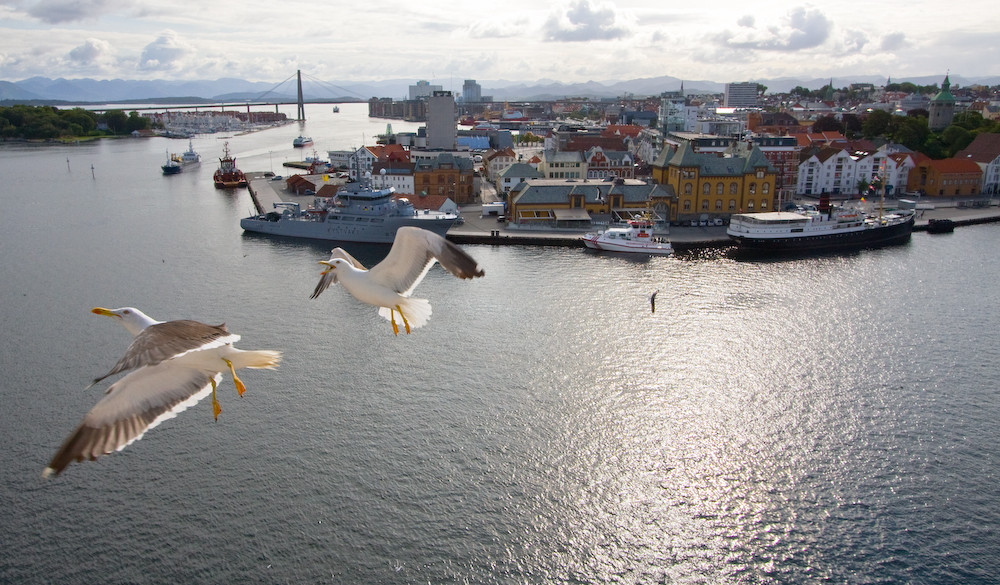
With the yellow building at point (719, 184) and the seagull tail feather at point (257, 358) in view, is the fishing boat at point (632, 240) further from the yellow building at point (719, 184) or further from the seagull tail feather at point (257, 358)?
the seagull tail feather at point (257, 358)

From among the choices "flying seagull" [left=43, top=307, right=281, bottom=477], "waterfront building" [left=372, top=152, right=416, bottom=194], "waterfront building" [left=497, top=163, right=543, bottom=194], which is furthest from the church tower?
"flying seagull" [left=43, top=307, right=281, bottom=477]

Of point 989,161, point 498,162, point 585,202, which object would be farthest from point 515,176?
point 989,161

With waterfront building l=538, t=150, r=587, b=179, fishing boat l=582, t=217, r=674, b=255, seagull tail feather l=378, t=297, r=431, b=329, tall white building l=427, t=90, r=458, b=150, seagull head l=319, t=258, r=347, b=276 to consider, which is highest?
tall white building l=427, t=90, r=458, b=150

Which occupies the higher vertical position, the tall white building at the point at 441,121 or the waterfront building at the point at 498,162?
the tall white building at the point at 441,121

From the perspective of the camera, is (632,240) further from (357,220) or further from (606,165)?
(606,165)

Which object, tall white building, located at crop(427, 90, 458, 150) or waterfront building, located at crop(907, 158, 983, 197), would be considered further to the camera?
tall white building, located at crop(427, 90, 458, 150)

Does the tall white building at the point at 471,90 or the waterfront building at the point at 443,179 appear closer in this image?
the waterfront building at the point at 443,179

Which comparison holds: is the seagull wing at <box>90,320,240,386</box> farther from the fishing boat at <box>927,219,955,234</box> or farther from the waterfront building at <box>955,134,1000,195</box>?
the waterfront building at <box>955,134,1000,195</box>

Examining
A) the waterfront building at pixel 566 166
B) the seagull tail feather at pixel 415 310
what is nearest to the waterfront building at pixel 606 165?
the waterfront building at pixel 566 166
